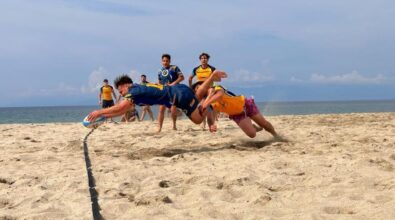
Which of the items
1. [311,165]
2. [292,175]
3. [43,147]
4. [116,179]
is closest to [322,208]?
[292,175]

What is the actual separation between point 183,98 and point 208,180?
7.23 ft

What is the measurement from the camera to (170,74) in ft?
27.3

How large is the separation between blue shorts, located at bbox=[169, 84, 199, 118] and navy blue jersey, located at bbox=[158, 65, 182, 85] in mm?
2429

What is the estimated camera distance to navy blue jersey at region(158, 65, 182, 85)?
833cm

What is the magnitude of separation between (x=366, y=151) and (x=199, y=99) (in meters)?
2.58

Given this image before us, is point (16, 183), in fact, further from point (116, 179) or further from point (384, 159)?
point (384, 159)

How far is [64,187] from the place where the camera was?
143 inches

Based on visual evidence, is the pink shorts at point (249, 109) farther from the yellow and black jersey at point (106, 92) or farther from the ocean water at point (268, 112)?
the yellow and black jersey at point (106, 92)

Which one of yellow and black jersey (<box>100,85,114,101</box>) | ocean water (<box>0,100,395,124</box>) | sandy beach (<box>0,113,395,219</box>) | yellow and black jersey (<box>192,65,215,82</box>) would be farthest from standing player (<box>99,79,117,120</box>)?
sandy beach (<box>0,113,395,219</box>)

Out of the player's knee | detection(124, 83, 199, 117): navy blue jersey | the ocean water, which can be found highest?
detection(124, 83, 199, 117): navy blue jersey

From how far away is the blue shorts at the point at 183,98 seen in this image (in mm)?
5805

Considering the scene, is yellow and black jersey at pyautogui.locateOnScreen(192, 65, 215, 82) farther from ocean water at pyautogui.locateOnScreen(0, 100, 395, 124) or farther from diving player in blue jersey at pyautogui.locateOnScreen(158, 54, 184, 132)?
ocean water at pyautogui.locateOnScreen(0, 100, 395, 124)

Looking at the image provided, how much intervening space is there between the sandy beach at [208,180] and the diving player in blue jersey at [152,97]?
0.52 m

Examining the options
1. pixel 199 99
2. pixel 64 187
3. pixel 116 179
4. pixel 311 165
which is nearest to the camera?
pixel 64 187
